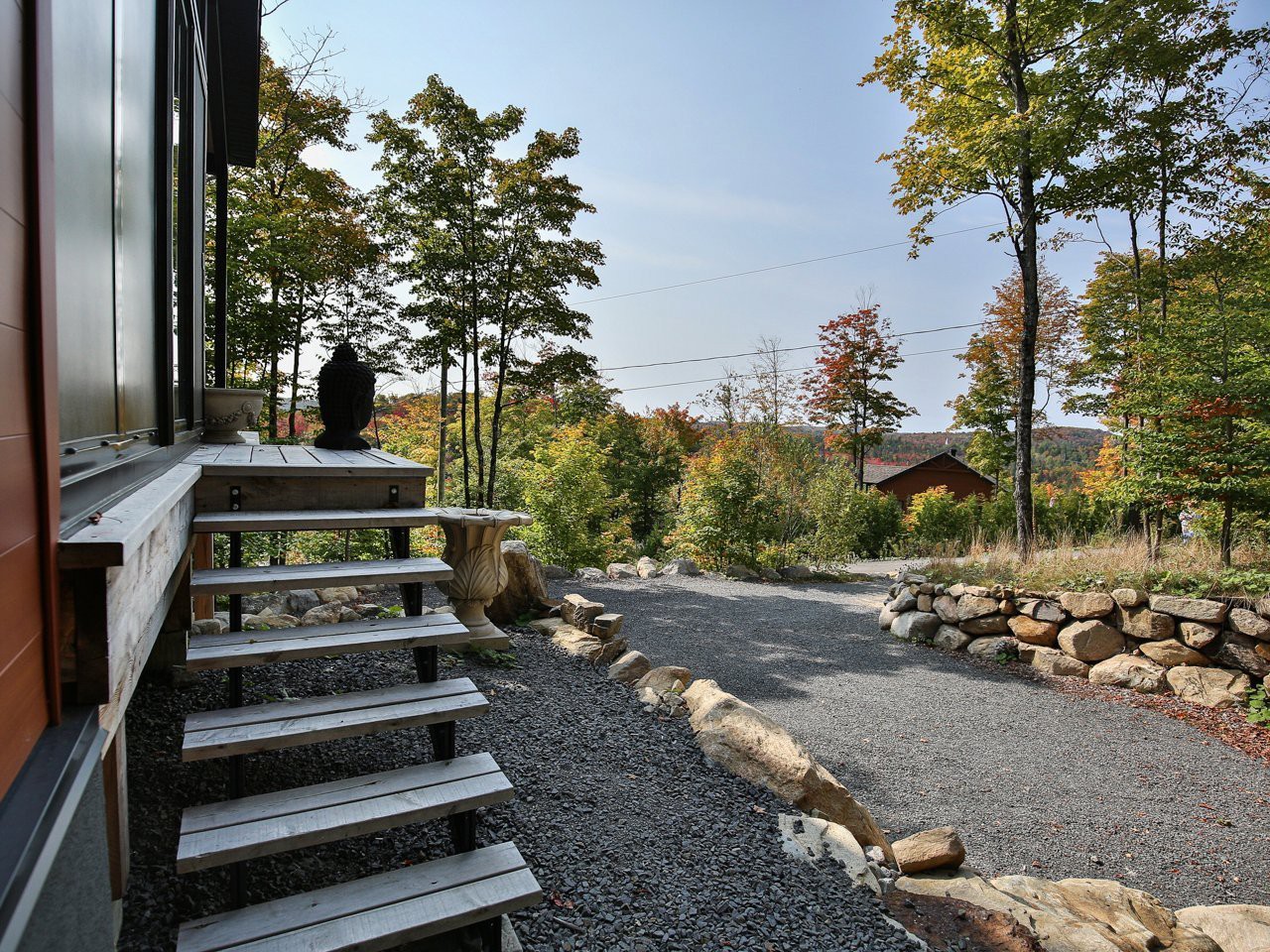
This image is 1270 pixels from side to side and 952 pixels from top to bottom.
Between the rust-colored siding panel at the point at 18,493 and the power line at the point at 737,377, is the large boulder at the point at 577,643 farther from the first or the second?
the power line at the point at 737,377

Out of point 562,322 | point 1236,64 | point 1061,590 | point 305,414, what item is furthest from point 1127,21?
point 305,414

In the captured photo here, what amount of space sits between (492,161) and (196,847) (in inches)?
306

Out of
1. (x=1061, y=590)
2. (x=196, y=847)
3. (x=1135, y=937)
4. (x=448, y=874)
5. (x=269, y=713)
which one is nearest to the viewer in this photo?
(x=196, y=847)

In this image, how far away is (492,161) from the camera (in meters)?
7.72

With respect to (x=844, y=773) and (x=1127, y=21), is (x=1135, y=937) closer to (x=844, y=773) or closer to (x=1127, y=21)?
(x=844, y=773)

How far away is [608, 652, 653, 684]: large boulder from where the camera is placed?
3.82 m

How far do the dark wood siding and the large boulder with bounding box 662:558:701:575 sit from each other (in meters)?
8.05

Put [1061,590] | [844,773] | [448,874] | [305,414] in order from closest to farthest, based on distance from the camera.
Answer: [448,874], [844,773], [1061,590], [305,414]

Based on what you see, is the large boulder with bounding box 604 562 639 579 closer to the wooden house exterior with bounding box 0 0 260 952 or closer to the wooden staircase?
the wooden staircase

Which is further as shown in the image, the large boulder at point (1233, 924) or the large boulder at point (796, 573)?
the large boulder at point (796, 573)

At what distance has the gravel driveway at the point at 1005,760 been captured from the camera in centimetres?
295

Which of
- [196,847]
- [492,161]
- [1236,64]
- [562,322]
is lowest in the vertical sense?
[196,847]

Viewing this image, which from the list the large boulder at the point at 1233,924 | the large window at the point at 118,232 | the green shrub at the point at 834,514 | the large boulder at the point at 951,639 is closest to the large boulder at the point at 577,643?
the large window at the point at 118,232

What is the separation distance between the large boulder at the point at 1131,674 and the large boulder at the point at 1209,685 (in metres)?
0.08
